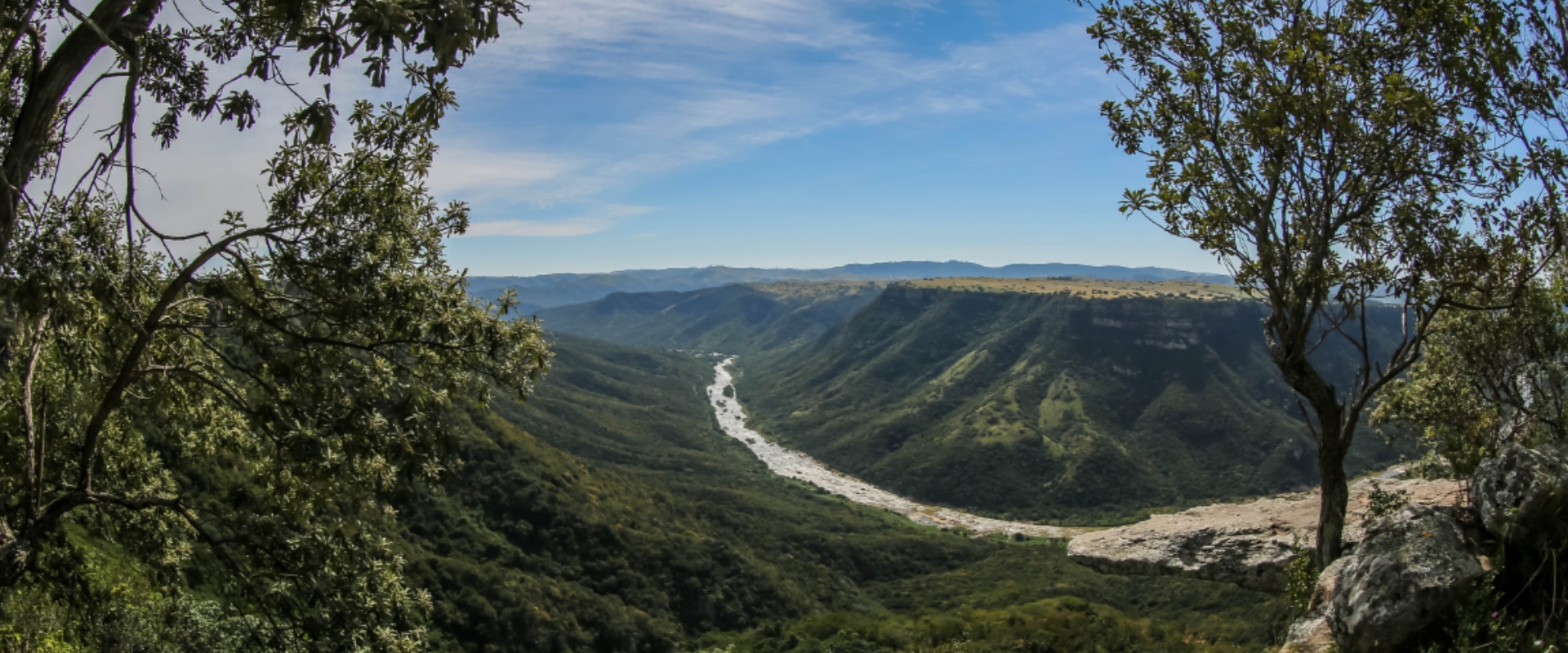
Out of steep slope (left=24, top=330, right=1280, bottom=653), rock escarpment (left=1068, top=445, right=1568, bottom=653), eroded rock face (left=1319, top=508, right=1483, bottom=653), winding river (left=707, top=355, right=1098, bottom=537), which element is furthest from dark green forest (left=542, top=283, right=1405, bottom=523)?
eroded rock face (left=1319, top=508, right=1483, bottom=653)

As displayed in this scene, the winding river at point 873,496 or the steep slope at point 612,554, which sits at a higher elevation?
the steep slope at point 612,554

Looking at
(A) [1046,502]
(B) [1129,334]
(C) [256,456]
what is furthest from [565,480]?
(B) [1129,334]

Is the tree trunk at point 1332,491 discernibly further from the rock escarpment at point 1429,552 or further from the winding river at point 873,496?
the winding river at point 873,496

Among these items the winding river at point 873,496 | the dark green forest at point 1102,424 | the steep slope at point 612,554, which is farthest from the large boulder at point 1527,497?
the dark green forest at point 1102,424

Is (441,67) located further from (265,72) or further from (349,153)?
(349,153)

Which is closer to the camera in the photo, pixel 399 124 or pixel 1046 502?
pixel 399 124

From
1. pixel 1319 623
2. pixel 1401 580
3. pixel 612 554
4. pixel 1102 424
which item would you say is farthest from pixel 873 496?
pixel 1401 580
